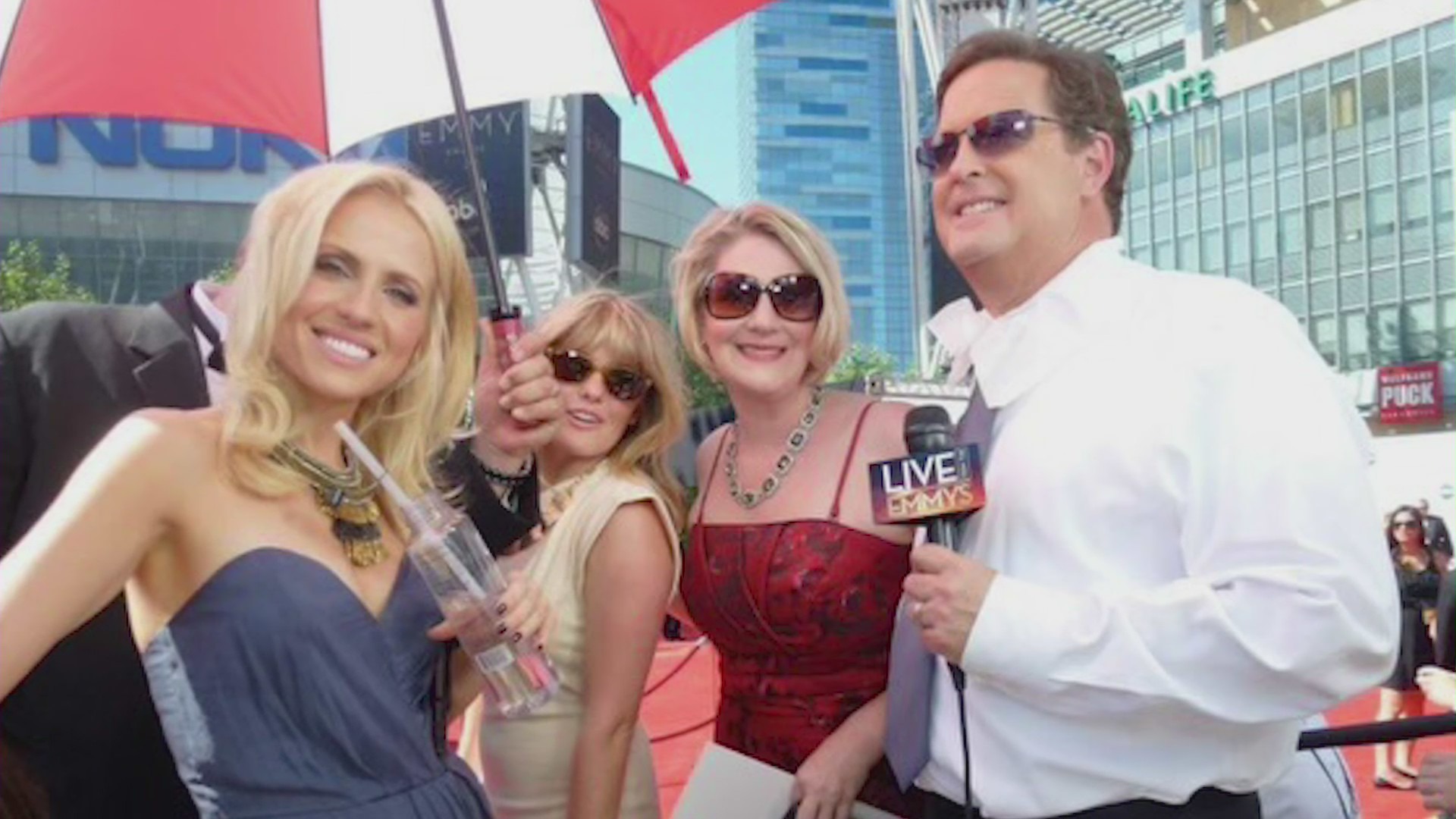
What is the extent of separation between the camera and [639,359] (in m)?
3.07

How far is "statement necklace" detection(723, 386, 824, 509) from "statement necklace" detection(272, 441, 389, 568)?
1.07 metres

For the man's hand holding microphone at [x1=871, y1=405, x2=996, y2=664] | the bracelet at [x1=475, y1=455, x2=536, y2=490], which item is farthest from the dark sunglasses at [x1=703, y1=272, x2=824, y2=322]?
the man's hand holding microphone at [x1=871, y1=405, x2=996, y2=664]

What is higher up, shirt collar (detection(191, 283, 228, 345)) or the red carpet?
shirt collar (detection(191, 283, 228, 345))

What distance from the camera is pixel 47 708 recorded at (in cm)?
220

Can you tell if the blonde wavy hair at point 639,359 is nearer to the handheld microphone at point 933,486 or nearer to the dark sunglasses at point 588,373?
the dark sunglasses at point 588,373

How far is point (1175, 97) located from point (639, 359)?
172ft

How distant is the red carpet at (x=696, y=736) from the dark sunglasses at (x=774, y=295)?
1826 mm

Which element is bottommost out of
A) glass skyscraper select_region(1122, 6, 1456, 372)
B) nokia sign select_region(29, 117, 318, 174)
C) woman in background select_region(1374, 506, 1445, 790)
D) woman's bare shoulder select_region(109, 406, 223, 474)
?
woman in background select_region(1374, 506, 1445, 790)

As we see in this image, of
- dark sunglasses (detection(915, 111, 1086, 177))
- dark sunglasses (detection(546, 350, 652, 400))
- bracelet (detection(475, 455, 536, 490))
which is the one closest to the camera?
dark sunglasses (detection(915, 111, 1086, 177))

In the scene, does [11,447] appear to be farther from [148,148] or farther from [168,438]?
[148,148]

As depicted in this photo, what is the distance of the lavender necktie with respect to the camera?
2.21 metres

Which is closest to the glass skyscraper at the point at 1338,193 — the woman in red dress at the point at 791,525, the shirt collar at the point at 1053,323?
the woman in red dress at the point at 791,525

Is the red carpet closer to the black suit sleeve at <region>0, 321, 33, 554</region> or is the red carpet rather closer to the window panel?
the black suit sleeve at <region>0, 321, 33, 554</region>

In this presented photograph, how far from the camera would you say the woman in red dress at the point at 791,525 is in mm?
2693
